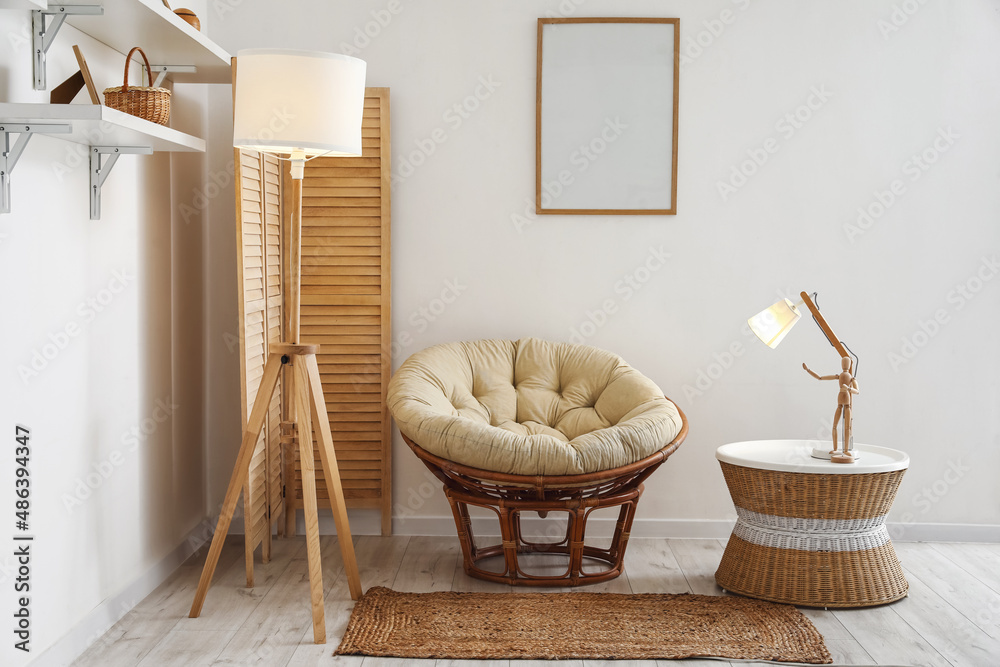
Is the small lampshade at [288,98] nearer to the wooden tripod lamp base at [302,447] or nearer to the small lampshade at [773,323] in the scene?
the wooden tripod lamp base at [302,447]

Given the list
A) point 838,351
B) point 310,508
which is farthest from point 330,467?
point 838,351

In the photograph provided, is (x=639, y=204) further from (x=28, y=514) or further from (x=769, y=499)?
(x=28, y=514)

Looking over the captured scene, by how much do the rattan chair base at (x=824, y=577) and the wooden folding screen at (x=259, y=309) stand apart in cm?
167

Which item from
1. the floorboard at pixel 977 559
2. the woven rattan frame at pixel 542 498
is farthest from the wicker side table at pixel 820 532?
the floorboard at pixel 977 559

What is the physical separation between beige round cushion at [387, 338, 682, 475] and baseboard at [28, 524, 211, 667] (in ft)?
3.11

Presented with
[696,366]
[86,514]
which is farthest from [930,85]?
[86,514]

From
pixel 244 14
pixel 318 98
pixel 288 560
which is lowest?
pixel 288 560

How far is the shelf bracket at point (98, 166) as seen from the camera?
231 cm

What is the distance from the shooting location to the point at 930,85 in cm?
325

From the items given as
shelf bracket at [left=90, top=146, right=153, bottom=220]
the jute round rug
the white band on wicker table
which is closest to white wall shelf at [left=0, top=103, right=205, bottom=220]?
shelf bracket at [left=90, top=146, right=153, bottom=220]

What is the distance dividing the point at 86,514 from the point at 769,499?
2.03 m

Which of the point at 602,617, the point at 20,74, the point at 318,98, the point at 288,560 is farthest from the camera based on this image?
the point at 288,560

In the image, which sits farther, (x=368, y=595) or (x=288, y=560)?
(x=288, y=560)

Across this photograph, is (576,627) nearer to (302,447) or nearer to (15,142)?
(302,447)
